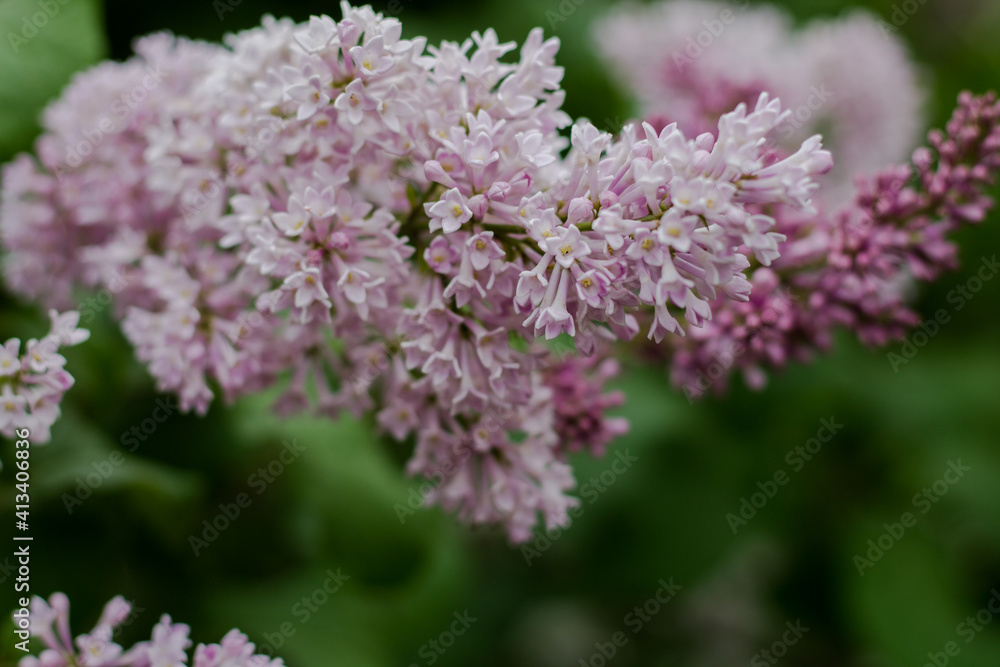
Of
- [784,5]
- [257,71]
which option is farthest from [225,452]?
[784,5]

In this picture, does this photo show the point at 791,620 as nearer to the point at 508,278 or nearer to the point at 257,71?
the point at 508,278

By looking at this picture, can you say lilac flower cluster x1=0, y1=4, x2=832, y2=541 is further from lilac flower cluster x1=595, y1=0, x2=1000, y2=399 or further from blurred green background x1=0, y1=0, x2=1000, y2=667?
blurred green background x1=0, y1=0, x2=1000, y2=667

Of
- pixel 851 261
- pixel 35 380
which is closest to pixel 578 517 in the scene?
pixel 851 261

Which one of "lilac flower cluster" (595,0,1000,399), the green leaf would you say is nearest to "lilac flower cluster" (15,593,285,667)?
"lilac flower cluster" (595,0,1000,399)

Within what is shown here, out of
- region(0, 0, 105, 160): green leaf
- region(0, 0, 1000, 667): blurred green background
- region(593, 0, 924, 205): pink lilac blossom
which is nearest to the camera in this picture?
region(0, 0, 105, 160): green leaf

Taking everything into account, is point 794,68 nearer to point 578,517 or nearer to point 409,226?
point 578,517

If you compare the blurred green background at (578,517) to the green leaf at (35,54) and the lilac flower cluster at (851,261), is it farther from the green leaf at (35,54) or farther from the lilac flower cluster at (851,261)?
the lilac flower cluster at (851,261)
